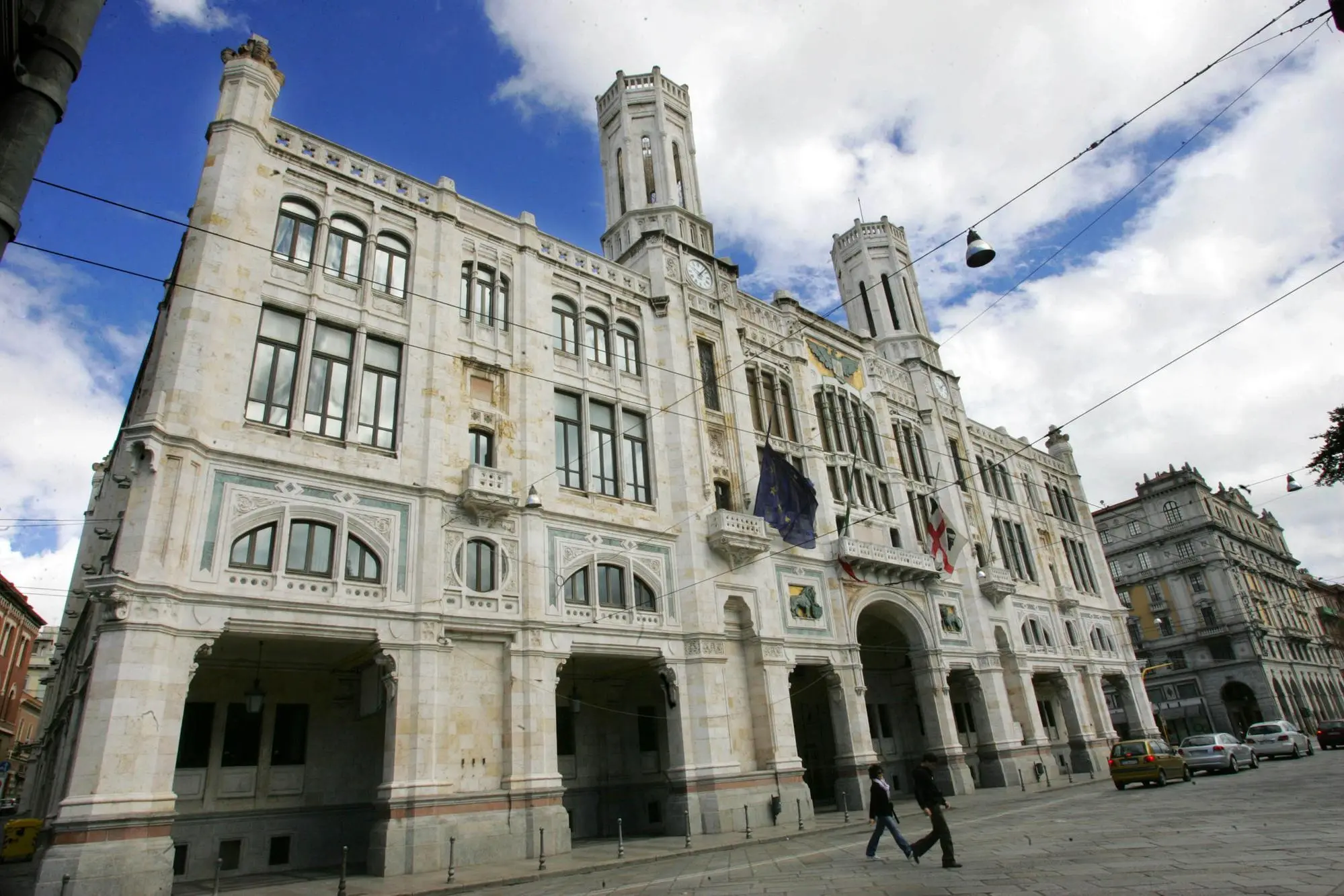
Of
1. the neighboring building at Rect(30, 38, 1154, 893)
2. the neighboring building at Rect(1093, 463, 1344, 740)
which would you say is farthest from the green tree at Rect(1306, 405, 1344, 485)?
the neighboring building at Rect(1093, 463, 1344, 740)

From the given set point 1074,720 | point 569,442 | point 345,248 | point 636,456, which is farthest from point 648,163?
point 1074,720

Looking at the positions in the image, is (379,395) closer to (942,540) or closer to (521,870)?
(521,870)

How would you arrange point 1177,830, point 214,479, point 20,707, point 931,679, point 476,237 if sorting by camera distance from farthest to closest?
point 20,707 < point 931,679 < point 476,237 < point 214,479 < point 1177,830

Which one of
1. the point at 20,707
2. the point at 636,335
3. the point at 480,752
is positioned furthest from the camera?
the point at 20,707

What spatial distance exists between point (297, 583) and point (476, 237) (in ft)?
40.2

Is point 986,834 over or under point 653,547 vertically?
under

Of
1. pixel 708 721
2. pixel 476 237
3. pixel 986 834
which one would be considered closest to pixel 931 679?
pixel 708 721

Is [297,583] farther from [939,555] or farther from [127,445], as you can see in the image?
[939,555]

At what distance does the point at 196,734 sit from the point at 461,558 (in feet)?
24.1

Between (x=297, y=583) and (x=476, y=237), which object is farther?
(x=476, y=237)

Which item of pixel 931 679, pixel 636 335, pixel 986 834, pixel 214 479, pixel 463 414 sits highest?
pixel 636 335

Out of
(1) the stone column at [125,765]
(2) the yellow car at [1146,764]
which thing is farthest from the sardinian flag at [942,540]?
(1) the stone column at [125,765]

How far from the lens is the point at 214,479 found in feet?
54.3

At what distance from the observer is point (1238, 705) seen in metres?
68.2
